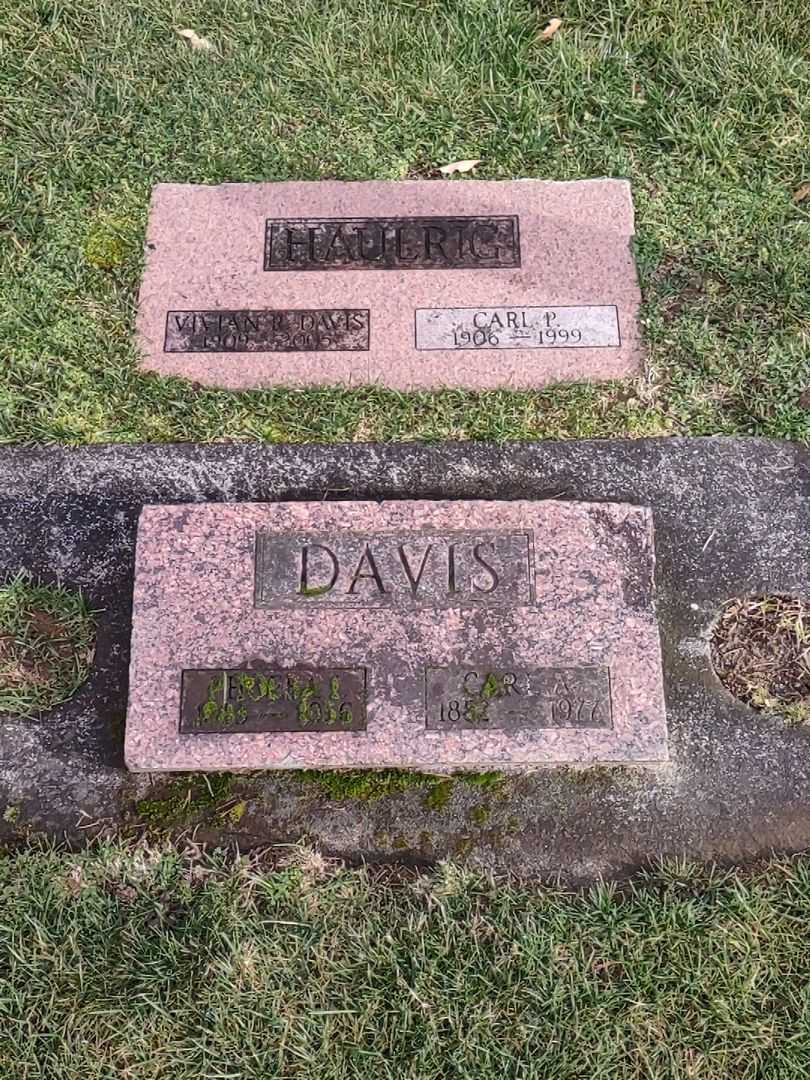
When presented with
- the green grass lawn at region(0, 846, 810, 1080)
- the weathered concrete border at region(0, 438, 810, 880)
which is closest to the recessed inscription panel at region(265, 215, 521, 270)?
the weathered concrete border at region(0, 438, 810, 880)

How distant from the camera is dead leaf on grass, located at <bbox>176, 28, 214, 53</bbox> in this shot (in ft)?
12.2

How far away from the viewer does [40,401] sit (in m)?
3.15

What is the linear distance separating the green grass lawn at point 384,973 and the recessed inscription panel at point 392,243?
82.2 inches

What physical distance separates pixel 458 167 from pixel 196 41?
1248 millimetres

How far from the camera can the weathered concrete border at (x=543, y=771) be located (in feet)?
8.63

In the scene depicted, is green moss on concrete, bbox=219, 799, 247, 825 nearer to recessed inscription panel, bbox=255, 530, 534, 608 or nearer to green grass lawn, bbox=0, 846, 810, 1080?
green grass lawn, bbox=0, 846, 810, 1080

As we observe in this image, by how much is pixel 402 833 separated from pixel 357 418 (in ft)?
4.50

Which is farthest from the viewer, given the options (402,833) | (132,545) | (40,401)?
(40,401)

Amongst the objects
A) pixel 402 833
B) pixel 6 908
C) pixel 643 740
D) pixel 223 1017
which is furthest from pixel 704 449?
pixel 6 908

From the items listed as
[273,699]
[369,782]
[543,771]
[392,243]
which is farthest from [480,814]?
[392,243]

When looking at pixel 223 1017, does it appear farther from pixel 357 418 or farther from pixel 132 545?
pixel 357 418

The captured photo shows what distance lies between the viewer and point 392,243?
11.0 ft

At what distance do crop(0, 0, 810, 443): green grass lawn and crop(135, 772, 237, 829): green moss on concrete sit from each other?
1.15 meters

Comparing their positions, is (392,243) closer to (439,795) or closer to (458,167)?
(458,167)
